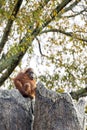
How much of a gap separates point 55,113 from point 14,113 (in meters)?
0.85

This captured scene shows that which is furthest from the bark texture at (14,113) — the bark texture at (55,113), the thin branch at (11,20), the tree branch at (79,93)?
the tree branch at (79,93)

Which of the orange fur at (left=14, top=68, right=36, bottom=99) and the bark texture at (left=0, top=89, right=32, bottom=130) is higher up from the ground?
the bark texture at (left=0, top=89, right=32, bottom=130)

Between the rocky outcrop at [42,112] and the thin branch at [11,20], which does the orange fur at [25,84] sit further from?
the thin branch at [11,20]

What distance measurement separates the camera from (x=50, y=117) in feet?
25.5

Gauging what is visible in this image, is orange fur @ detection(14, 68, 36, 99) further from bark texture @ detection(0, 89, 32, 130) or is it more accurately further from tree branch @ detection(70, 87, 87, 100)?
tree branch @ detection(70, 87, 87, 100)

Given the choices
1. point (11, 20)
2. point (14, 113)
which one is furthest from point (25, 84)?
point (11, 20)

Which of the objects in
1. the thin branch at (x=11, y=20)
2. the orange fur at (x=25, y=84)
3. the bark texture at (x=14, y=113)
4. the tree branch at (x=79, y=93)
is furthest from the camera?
the tree branch at (x=79, y=93)

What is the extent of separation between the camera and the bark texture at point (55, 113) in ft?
25.2

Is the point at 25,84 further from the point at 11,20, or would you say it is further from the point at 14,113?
the point at 11,20

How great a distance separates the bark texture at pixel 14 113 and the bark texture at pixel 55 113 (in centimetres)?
34

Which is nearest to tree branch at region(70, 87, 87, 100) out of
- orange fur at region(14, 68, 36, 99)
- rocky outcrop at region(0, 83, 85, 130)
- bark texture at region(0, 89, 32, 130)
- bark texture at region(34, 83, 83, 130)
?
orange fur at region(14, 68, 36, 99)

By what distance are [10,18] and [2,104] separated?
3.67m

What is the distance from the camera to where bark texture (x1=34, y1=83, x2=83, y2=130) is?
7.69 m

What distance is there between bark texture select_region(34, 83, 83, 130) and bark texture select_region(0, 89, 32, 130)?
34 cm
